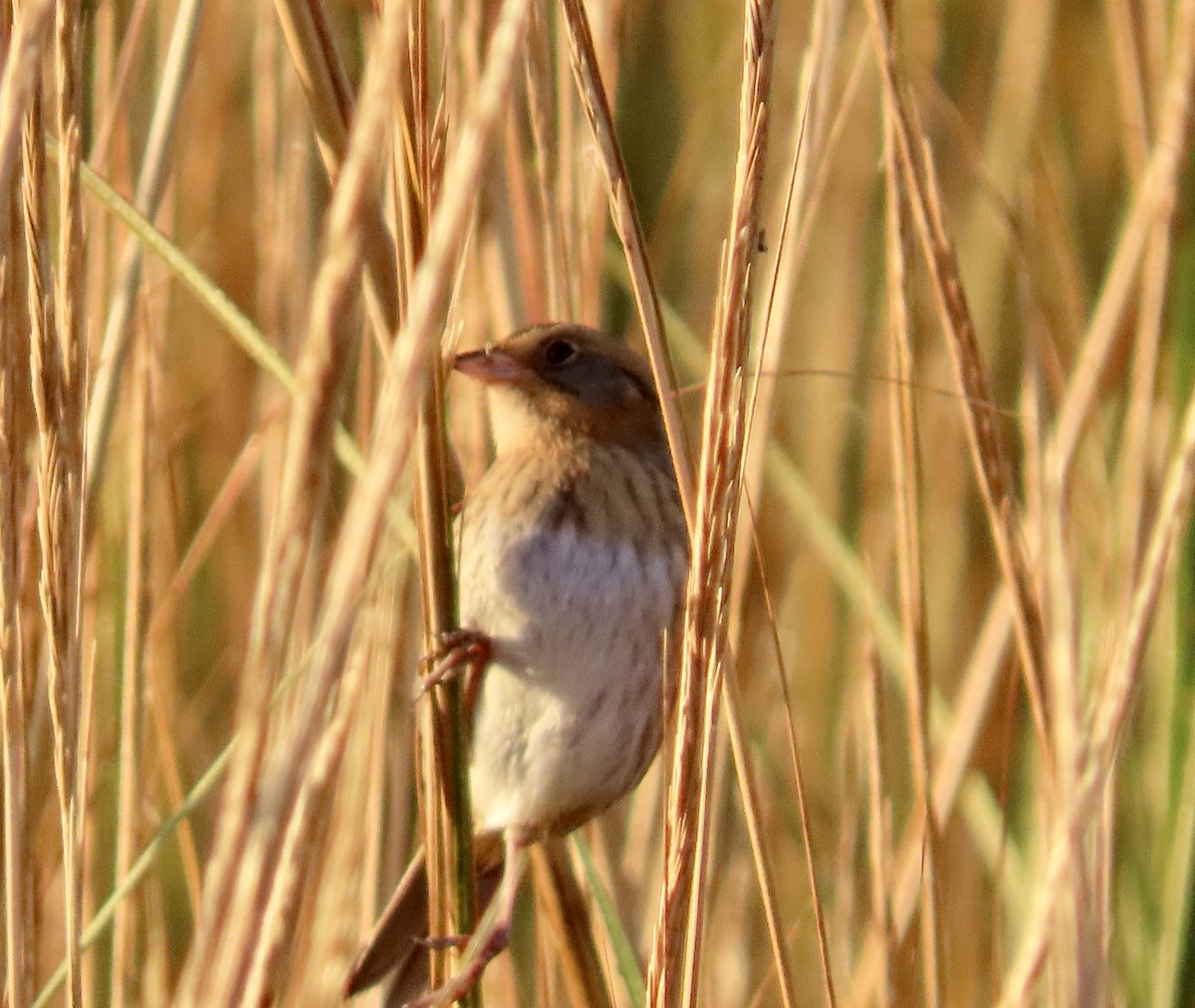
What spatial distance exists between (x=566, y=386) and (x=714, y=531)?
3.09 feet

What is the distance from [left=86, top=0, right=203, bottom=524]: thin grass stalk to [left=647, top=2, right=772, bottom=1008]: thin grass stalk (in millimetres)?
560

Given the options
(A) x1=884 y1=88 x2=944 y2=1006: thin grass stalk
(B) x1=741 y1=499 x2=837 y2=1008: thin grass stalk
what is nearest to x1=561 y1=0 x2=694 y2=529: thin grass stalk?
(B) x1=741 y1=499 x2=837 y2=1008: thin grass stalk

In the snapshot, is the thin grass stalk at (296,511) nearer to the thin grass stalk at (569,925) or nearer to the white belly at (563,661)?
the thin grass stalk at (569,925)

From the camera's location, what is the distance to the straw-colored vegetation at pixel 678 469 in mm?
866

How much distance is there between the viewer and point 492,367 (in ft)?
5.73

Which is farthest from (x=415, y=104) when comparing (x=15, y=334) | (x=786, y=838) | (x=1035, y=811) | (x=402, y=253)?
(x=786, y=838)

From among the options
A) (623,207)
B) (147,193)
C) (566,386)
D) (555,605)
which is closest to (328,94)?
(623,207)

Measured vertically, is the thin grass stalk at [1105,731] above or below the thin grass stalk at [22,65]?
below

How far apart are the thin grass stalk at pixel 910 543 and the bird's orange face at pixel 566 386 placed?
0.51m

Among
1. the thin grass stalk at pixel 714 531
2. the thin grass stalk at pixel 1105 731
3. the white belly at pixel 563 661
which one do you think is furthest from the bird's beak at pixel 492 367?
the thin grass stalk at pixel 1105 731

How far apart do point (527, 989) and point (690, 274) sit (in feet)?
3.37

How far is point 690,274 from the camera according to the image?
2.62m

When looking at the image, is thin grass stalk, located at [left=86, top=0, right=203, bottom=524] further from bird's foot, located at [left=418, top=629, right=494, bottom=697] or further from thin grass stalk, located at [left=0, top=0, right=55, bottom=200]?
thin grass stalk, located at [left=0, top=0, right=55, bottom=200]

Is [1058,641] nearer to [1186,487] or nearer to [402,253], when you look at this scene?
[1186,487]
